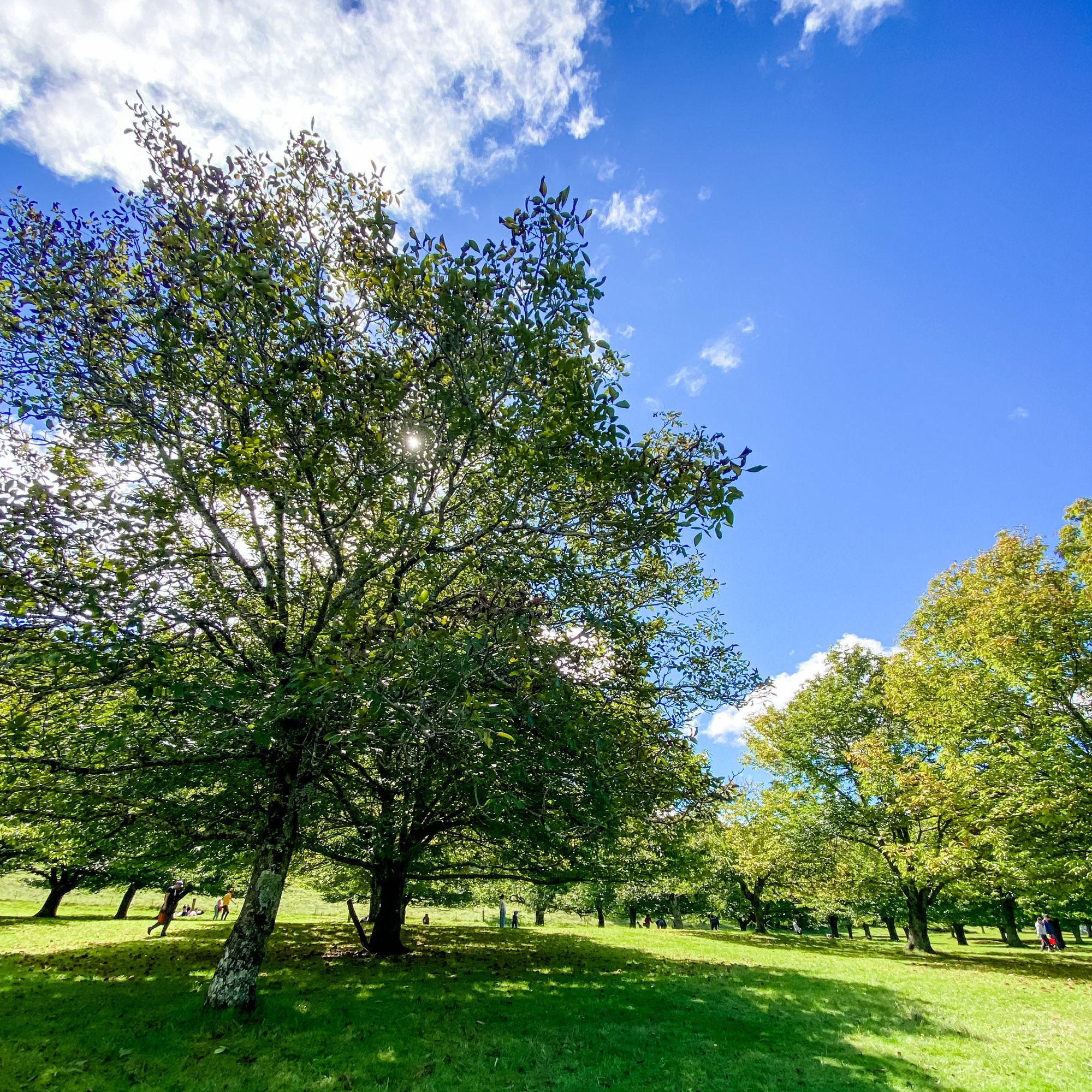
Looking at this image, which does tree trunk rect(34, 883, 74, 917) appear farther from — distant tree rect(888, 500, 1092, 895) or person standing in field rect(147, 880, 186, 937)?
distant tree rect(888, 500, 1092, 895)

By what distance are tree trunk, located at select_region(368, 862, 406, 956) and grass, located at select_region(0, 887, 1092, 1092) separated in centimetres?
78

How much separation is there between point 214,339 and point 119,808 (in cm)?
1023

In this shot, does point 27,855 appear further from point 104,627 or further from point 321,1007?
point 104,627

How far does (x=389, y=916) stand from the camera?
1703 cm

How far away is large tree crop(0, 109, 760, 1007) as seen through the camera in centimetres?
819

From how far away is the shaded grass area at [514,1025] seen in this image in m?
8.00


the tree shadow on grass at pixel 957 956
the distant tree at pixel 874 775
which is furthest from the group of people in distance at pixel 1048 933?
the distant tree at pixel 874 775

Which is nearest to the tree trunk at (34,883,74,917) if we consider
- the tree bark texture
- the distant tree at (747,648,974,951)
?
the tree bark texture

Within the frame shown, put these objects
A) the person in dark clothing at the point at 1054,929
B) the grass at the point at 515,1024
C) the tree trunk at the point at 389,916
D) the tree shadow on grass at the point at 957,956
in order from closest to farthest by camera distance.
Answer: the grass at the point at 515,1024, the tree trunk at the point at 389,916, the tree shadow on grass at the point at 957,956, the person in dark clothing at the point at 1054,929

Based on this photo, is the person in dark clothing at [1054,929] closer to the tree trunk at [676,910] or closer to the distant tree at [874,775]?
the distant tree at [874,775]

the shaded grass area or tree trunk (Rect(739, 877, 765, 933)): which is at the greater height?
tree trunk (Rect(739, 877, 765, 933))

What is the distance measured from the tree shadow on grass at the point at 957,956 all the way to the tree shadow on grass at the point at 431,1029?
9906mm

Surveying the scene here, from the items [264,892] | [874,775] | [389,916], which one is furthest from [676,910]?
[264,892]

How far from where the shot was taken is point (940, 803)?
2052 centimetres
